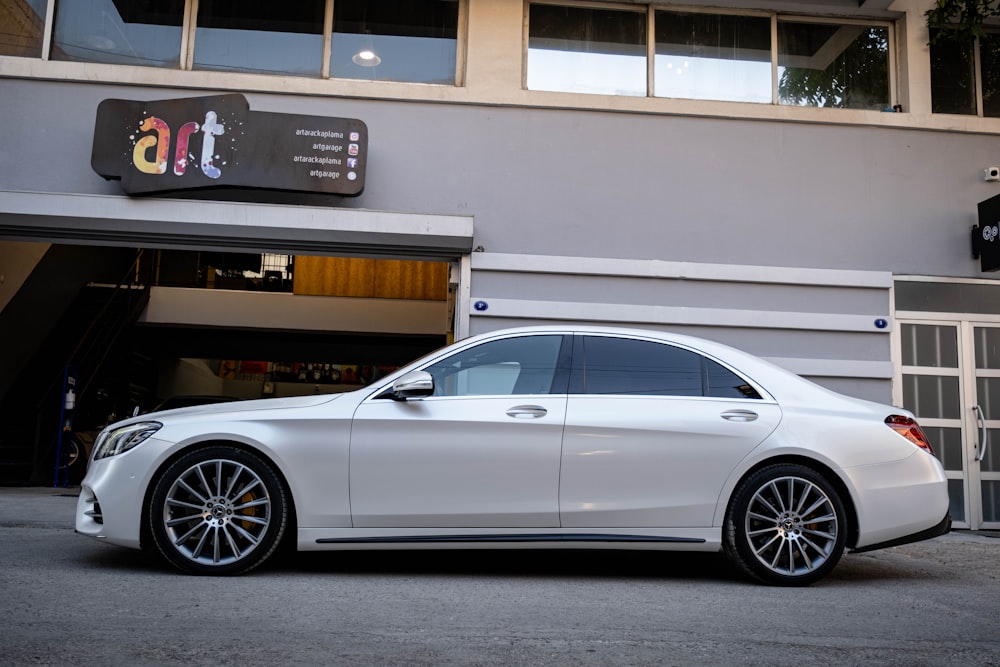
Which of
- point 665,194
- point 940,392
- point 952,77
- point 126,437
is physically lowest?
point 126,437

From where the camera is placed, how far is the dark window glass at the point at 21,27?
934 cm

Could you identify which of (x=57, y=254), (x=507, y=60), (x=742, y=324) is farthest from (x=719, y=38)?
(x=57, y=254)

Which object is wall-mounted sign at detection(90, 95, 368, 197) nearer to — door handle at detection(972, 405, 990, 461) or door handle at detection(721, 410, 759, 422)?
door handle at detection(721, 410, 759, 422)

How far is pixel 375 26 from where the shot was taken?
962cm

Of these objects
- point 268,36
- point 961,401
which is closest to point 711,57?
point 961,401

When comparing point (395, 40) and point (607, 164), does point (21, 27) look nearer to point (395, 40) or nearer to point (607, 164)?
point (395, 40)

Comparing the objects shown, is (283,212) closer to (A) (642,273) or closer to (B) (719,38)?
(A) (642,273)

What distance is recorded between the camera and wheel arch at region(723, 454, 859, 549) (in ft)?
16.9

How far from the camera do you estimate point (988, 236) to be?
30.1ft

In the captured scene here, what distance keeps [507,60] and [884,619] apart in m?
6.88

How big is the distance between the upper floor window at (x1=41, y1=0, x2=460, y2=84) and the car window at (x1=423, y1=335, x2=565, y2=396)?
505cm

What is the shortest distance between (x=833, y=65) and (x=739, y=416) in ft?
20.5

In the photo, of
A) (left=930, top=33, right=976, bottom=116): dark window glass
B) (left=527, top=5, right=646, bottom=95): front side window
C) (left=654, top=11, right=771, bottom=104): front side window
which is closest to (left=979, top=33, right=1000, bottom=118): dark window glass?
(left=930, top=33, right=976, bottom=116): dark window glass

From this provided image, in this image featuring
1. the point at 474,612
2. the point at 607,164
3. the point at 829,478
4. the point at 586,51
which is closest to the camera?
the point at 474,612
